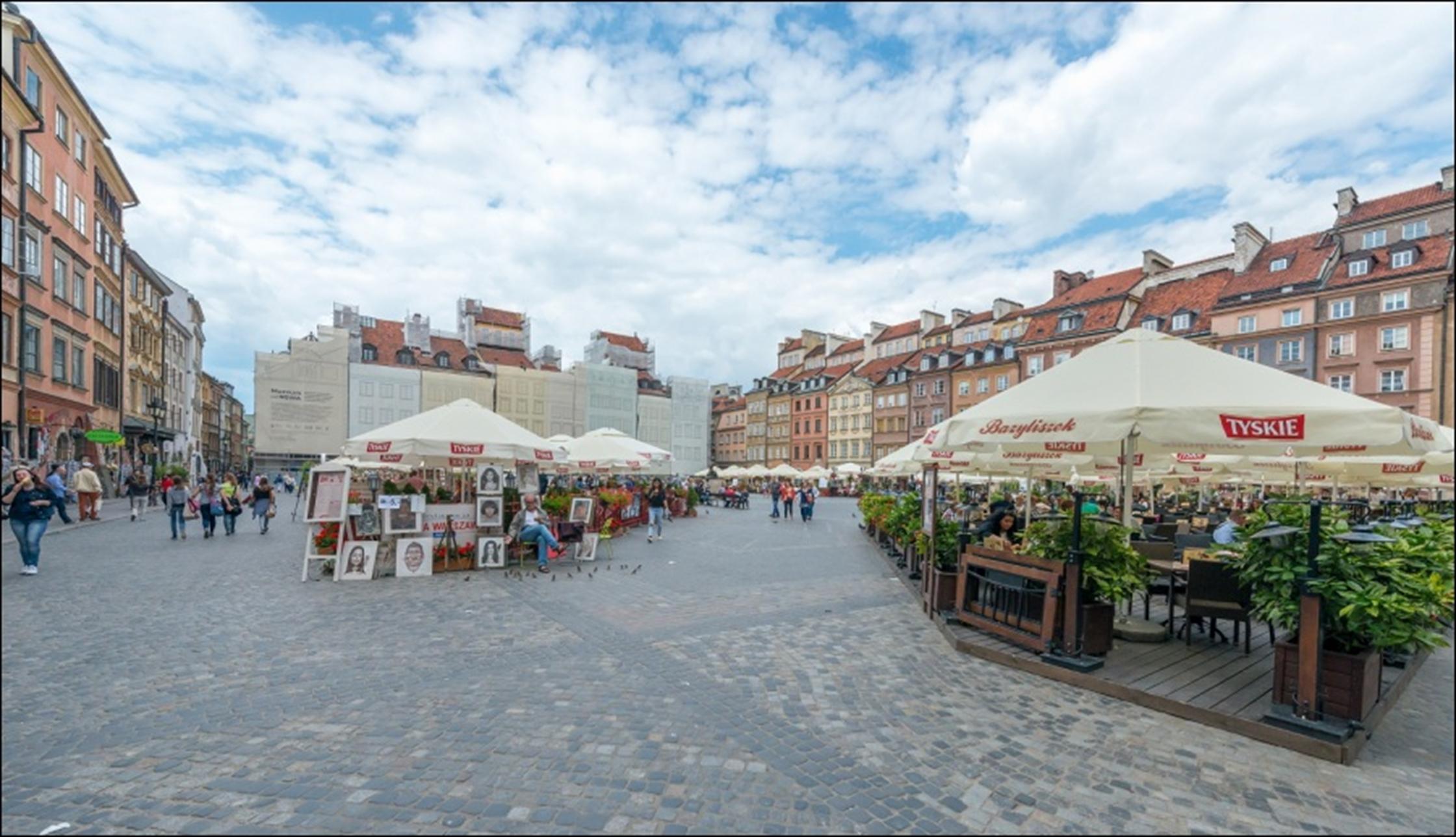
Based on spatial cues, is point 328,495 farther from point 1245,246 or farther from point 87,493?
point 1245,246

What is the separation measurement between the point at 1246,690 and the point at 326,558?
12.3 meters

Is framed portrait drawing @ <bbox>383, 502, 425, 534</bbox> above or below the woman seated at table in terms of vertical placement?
below

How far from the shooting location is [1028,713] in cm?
559

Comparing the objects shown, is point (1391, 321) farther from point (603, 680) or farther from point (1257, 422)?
point (603, 680)

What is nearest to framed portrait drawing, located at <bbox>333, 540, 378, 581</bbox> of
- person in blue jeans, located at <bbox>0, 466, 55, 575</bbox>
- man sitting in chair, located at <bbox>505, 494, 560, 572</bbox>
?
man sitting in chair, located at <bbox>505, 494, 560, 572</bbox>

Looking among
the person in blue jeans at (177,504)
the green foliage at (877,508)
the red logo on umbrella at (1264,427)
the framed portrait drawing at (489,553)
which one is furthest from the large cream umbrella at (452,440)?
the red logo on umbrella at (1264,427)

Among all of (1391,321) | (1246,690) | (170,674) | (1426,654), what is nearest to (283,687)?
(170,674)

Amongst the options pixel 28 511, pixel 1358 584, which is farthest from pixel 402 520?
pixel 1358 584

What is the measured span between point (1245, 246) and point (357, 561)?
186 feet

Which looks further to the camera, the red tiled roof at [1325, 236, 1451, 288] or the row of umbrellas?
the red tiled roof at [1325, 236, 1451, 288]

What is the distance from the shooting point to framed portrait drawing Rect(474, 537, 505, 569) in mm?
12898

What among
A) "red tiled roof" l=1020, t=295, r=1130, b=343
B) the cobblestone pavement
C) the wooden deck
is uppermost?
"red tiled roof" l=1020, t=295, r=1130, b=343

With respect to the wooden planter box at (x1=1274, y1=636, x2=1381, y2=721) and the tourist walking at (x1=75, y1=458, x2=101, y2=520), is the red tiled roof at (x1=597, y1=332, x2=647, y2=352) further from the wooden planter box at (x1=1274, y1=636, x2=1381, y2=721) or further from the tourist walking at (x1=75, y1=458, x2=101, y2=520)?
the wooden planter box at (x1=1274, y1=636, x2=1381, y2=721)

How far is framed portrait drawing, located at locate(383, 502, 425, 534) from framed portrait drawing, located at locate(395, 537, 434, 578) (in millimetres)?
173
